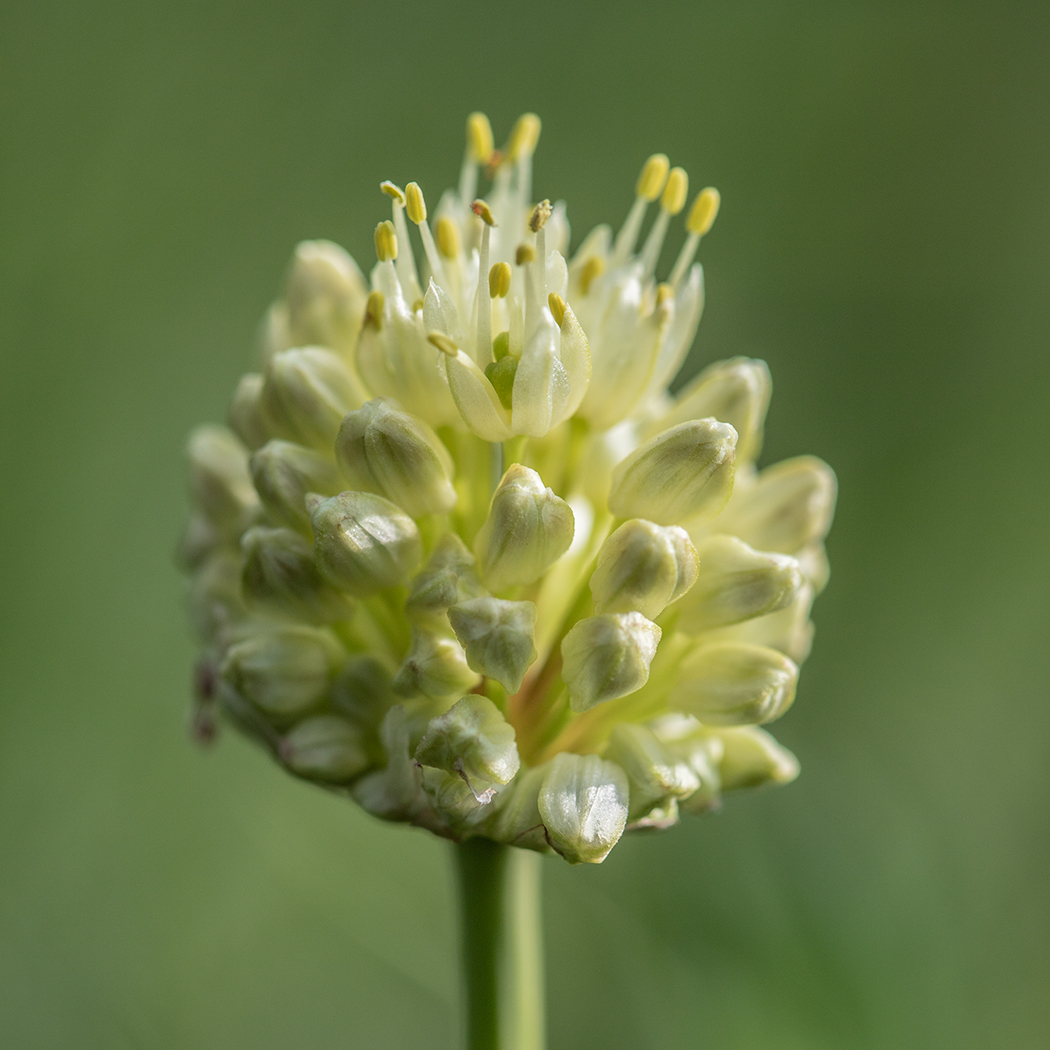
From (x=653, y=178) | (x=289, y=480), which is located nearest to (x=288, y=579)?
(x=289, y=480)

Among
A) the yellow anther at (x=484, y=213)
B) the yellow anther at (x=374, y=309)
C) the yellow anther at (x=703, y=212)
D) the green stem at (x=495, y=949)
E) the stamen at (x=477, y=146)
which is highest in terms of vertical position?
the stamen at (x=477, y=146)

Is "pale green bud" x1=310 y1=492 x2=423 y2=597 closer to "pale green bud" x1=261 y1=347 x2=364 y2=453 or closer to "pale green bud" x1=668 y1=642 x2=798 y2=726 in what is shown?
"pale green bud" x1=261 y1=347 x2=364 y2=453

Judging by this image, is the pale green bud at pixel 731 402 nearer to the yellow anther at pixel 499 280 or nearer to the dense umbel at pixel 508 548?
the dense umbel at pixel 508 548

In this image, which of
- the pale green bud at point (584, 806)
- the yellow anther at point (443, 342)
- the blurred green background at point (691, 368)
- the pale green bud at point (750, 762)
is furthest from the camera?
the blurred green background at point (691, 368)

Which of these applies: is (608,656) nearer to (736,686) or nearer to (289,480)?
(736,686)

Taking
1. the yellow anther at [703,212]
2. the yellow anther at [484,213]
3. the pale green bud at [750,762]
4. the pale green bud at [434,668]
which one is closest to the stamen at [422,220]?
the yellow anther at [484,213]

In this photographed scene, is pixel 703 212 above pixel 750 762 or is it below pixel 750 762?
above

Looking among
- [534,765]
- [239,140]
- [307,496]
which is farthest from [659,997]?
[239,140]

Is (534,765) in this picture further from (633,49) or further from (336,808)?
(633,49)
